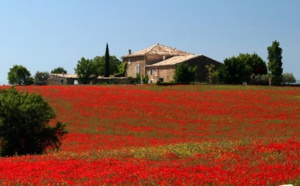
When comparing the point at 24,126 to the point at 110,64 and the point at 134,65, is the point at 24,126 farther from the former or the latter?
the point at 110,64

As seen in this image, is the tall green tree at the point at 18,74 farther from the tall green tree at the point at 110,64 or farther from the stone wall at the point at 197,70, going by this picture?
the stone wall at the point at 197,70

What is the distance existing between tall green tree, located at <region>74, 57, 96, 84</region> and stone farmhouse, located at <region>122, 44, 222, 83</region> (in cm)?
1051

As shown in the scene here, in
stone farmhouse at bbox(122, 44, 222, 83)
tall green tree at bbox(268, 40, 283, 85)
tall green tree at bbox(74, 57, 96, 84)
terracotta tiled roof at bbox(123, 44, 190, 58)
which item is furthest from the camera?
tall green tree at bbox(74, 57, 96, 84)

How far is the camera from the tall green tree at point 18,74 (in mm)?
162250

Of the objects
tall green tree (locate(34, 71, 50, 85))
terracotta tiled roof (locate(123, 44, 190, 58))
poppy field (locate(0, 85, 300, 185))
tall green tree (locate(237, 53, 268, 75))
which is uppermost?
terracotta tiled roof (locate(123, 44, 190, 58))

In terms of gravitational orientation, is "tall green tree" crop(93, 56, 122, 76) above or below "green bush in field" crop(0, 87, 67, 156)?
above

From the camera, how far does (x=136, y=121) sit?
40.2m

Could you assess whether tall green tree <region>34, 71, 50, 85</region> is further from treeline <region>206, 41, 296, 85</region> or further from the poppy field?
the poppy field

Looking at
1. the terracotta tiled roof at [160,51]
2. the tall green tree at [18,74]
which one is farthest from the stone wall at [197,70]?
the tall green tree at [18,74]

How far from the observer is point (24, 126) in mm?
25500

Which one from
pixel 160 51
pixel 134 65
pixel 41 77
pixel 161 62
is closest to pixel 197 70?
pixel 161 62

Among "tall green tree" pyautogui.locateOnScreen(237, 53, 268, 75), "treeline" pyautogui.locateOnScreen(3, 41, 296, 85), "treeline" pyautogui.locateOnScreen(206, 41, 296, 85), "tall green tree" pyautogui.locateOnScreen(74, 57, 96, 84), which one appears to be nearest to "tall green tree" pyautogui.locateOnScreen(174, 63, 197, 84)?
"treeline" pyautogui.locateOnScreen(3, 41, 296, 85)

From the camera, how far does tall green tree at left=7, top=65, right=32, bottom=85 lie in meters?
162

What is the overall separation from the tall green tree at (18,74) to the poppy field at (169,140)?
108088mm
